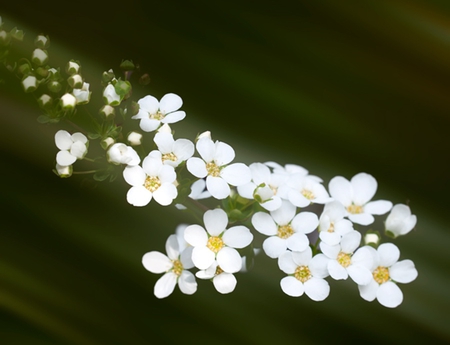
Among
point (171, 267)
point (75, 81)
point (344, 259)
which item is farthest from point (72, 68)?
point (344, 259)

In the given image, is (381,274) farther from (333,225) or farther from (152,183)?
(152,183)

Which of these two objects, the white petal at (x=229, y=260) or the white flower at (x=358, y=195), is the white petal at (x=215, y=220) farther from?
the white flower at (x=358, y=195)

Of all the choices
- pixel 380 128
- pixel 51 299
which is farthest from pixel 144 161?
pixel 380 128

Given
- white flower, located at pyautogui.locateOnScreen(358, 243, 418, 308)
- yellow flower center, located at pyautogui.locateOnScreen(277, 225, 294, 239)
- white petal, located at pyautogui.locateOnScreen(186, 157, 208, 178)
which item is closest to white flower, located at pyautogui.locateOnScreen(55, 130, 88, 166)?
white petal, located at pyautogui.locateOnScreen(186, 157, 208, 178)

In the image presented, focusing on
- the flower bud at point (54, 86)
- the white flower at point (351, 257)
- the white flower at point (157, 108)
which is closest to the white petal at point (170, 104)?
the white flower at point (157, 108)

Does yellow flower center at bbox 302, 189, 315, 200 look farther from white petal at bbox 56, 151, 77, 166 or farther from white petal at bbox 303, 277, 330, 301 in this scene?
white petal at bbox 56, 151, 77, 166

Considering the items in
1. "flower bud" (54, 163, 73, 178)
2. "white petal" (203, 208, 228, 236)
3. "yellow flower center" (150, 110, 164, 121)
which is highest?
"yellow flower center" (150, 110, 164, 121)
